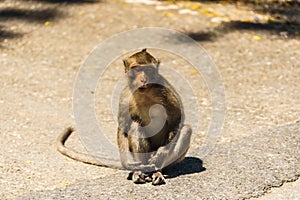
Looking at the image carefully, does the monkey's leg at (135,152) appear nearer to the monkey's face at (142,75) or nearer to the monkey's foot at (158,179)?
the monkey's foot at (158,179)

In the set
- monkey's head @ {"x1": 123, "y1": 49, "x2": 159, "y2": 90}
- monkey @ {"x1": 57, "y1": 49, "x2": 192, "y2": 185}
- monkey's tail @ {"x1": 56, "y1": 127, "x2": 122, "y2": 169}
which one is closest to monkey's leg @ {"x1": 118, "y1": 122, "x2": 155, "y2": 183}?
monkey @ {"x1": 57, "y1": 49, "x2": 192, "y2": 185}

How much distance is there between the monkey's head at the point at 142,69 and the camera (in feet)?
18.2

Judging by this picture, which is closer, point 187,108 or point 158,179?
point 158,179

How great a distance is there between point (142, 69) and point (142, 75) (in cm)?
5

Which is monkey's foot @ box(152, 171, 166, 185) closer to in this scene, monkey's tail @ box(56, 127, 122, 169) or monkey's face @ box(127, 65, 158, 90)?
monkey's tail @ box(56, 127, 122, 169)

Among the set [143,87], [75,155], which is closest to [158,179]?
[143,87]

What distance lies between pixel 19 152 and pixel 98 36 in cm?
397

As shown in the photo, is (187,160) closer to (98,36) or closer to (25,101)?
Answer: (25,101)

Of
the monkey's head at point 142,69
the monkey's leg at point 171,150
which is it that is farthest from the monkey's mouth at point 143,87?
the monkey's leg at point 171,150

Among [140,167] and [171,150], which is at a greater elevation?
[171,150]

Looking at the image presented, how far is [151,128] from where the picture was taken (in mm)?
5789

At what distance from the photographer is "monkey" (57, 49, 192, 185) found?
18.6 ft

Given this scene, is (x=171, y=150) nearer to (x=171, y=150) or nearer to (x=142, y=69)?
(x=171, y=150)

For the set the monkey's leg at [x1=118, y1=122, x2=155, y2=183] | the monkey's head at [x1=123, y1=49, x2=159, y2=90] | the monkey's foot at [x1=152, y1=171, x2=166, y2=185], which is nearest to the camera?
the monkey's head at [x1=123, y1=49, x2=159, y2=90]
